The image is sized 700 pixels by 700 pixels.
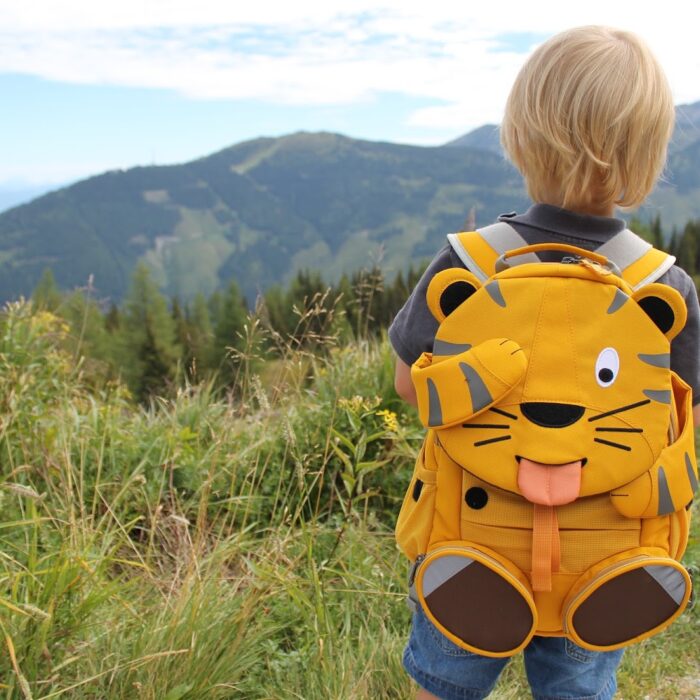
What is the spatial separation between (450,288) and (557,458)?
47 cm

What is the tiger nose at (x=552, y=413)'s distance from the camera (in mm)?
1541

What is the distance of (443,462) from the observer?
1.67 m

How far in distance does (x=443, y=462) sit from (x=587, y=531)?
359mm

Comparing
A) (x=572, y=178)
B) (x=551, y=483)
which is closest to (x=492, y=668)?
(x=551, y=483)

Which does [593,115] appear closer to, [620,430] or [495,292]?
[495,292]

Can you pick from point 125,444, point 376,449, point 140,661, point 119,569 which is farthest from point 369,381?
point 140,661

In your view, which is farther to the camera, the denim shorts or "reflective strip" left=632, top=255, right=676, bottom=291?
the denim shorts

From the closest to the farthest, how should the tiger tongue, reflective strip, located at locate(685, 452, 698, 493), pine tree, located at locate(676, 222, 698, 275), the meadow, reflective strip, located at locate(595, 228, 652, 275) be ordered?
1. the tiger tongue
2. reflective strip, located at locate(685, 452, 698, 493)
3. reflective strip, located at locate(595, 228, 652, 275)
4. the meadow
5. pine tree, located at locate(676, 222, 698, 275)

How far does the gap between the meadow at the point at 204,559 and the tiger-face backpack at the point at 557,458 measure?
982 millimetres

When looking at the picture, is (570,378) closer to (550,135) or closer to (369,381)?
→ (550,135)

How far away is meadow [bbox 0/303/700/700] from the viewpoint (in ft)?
7.30

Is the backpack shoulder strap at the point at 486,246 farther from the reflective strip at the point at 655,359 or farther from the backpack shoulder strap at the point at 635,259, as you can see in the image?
the reflective strip at the point at 655,359

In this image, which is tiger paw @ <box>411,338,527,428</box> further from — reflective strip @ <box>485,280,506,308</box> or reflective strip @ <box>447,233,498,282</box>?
reflective strip @ <box>447,233,498,282</box>

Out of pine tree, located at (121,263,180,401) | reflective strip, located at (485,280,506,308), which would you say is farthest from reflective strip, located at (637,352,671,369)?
pine tree, located at (121,263,180,401)
